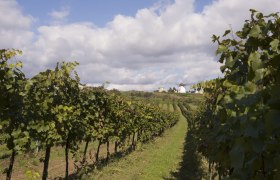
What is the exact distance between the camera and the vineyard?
1.99 m

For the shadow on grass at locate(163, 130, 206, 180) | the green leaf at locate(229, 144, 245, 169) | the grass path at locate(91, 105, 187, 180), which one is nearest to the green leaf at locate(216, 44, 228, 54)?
the green leaf at locate(229, 144, 245, 169)

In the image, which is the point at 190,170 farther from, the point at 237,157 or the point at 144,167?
the point at 237,157

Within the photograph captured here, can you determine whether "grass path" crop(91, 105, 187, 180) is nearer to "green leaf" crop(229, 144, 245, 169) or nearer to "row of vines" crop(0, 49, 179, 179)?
"row of vines" crop(0, 49, 179, 179)

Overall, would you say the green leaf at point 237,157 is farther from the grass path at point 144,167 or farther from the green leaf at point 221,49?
the grass path at point 144,167

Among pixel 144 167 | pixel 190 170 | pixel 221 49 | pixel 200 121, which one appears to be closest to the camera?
pixel 221 49

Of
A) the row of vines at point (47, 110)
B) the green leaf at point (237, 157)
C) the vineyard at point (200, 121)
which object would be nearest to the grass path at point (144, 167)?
the vineyard at point (200, 121)

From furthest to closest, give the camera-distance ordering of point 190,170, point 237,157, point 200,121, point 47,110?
point 190,170
point 200,121
point 47,110
point 237,157

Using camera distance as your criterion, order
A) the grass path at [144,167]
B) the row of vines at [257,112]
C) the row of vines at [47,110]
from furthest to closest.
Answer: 1. the grass path at [144,167]
2. the row of vines at [47,110]
3. the row of vines at [257,112]

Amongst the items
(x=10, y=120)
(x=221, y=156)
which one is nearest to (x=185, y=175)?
(x=10, y=120)

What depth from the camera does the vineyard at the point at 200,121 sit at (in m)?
1.99

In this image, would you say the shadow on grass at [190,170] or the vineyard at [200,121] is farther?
the shadow on grass at [190,170]

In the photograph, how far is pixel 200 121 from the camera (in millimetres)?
13203

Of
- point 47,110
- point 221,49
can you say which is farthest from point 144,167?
point 221,49

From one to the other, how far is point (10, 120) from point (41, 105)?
66.6 inches
